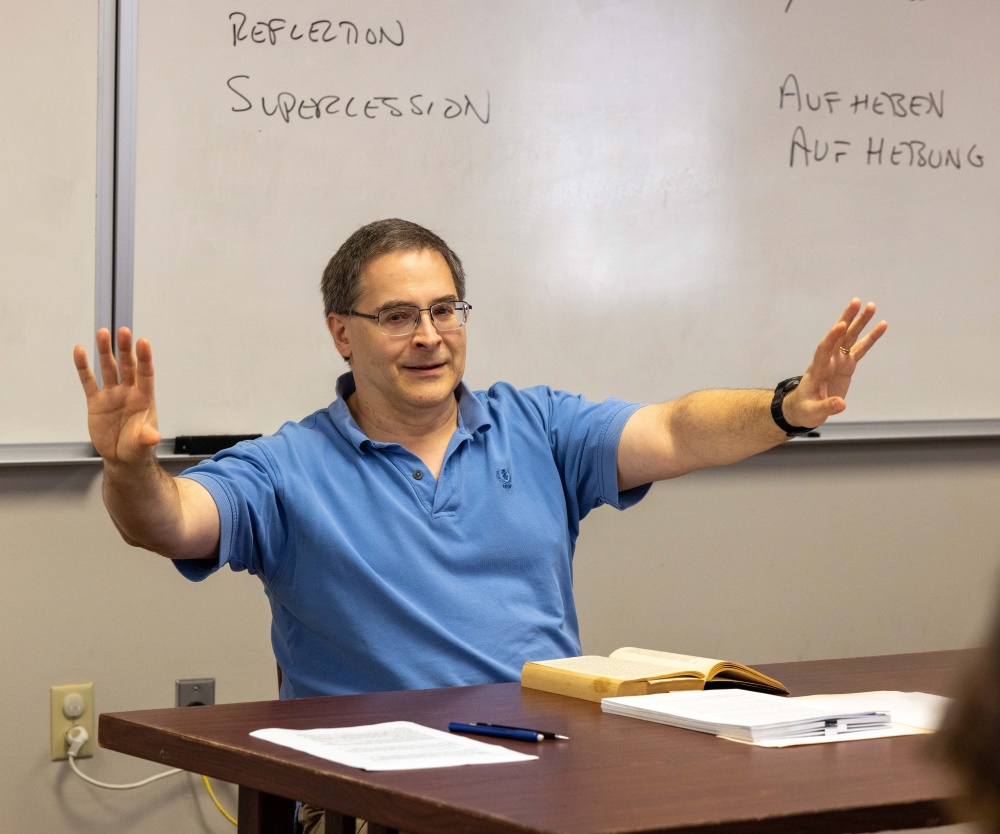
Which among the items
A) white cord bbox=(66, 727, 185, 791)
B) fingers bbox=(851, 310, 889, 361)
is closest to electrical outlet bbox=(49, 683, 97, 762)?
white cord bbox=(66, 727, 185, 791)

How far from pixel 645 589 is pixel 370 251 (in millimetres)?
1273

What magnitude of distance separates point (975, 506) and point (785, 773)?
2.39 metres

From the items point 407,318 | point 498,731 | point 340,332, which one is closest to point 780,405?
point 407,318

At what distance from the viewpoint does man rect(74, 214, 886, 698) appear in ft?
5.94

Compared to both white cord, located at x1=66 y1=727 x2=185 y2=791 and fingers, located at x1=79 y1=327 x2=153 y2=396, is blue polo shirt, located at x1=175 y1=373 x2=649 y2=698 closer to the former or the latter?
fingers, located at x1=79 y1=327 x2=153 y2=396

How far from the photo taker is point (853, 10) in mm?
3082

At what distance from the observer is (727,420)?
2.01m

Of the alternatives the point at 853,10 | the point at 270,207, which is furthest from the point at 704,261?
the point at 270,207

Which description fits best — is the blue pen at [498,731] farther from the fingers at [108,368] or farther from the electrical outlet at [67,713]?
the electrical outlet at [67,713]

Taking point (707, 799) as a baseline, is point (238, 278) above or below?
above

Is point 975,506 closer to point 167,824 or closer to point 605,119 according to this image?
point 605,119

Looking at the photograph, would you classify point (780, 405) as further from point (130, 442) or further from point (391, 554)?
point (130, 442)

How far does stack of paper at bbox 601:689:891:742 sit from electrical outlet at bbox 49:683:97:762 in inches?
56.0

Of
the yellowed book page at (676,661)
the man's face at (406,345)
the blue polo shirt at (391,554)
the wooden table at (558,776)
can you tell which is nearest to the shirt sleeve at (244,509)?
the blue polo shirt at (391,554)
